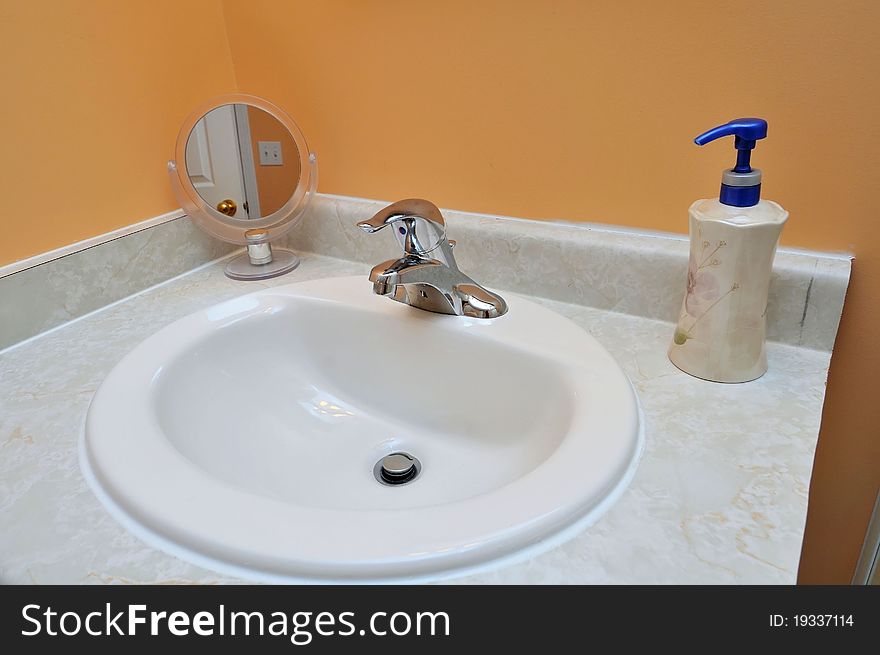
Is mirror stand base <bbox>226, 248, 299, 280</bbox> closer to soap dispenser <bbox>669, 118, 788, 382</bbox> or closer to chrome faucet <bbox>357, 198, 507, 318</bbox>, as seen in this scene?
chrome faucet <bbox>357, 198, 507, 318</bbox>

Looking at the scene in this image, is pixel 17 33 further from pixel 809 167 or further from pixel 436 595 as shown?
pixel 809 167

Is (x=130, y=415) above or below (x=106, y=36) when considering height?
below

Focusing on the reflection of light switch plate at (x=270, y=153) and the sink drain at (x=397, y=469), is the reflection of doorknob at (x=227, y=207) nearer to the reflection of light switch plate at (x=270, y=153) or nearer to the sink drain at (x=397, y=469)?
the reflection of light switch plate at (x=270, y=153)

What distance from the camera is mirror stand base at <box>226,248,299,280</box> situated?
951mm

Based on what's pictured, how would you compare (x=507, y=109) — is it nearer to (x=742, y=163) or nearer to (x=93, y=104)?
(x=742, y=163)

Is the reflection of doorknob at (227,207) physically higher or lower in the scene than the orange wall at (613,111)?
lower

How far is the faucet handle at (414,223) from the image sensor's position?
0.69 metres

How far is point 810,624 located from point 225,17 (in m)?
1.07

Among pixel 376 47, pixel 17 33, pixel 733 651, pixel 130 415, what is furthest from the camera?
pixel 376 47

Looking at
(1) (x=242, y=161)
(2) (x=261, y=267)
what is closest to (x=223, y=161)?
(1) (x=242, y=161)

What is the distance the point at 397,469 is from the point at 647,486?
0.99 feet

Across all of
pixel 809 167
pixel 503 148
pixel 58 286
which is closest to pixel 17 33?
pixel 58 286

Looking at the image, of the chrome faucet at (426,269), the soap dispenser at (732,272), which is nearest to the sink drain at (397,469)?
the chrome faucet at (426,269)

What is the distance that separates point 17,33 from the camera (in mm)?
749
